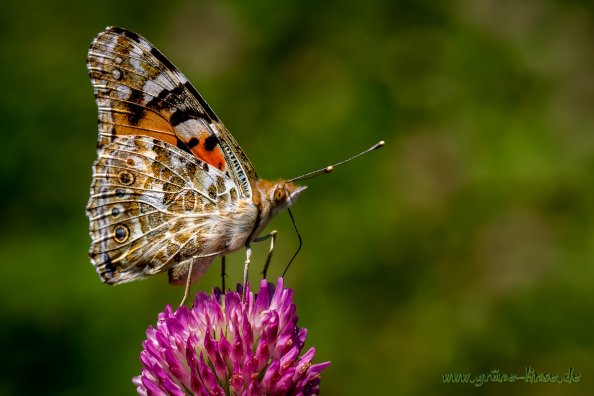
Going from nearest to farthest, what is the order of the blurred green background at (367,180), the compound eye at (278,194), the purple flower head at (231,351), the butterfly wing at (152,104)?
1. the purple flower head at (231,351)
2. the compound eye at (278,194)
3. the butterfly wing at (152,104)
4. the blurred green background at (367,180)

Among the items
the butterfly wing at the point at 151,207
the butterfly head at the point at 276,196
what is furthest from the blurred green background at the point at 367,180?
the butterfly head at the point at 276,196

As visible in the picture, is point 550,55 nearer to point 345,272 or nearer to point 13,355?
point 345,272

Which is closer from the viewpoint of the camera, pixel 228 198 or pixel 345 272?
pixel 228 198

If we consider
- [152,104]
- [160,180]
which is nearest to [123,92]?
[152,104]

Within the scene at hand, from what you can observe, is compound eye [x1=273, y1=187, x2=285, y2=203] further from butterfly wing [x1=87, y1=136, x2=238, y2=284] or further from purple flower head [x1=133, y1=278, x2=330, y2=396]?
purple flower head [x1=133, y1=278, x2=330, y2=396]

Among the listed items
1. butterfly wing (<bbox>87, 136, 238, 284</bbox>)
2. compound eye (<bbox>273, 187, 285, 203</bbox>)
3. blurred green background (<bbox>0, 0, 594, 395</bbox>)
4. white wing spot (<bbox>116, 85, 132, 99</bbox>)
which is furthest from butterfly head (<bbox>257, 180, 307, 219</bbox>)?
blurred green background (<bbox>0, 0, 594, 395</bbox>)

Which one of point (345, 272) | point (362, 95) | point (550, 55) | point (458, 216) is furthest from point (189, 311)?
point (550, 55)

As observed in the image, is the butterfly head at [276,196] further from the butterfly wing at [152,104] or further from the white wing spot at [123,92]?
the white wing spot at [123,92]
